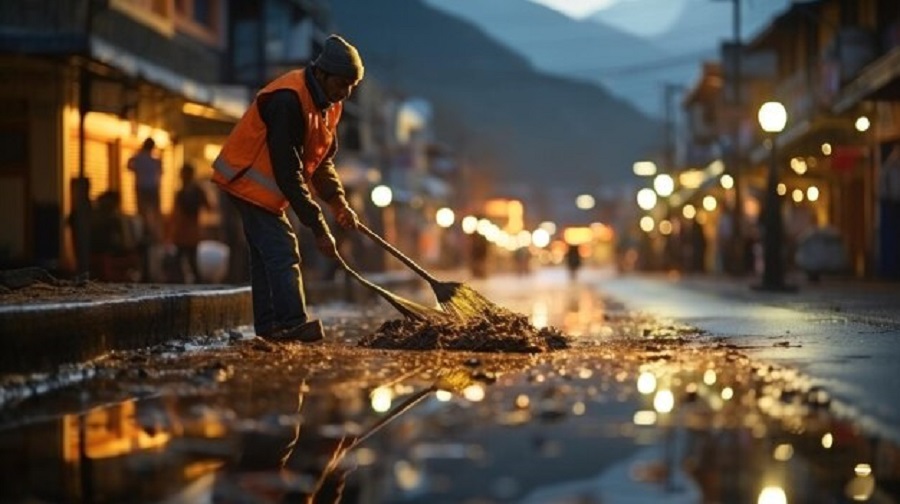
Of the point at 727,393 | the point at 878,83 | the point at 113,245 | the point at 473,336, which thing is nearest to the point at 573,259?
the point at 878,83

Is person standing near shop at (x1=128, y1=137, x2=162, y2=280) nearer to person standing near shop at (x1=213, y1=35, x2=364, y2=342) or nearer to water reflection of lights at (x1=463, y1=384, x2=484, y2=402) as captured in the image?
person standing near shop at (x1=213, y1=35, x2=364, y2=342)

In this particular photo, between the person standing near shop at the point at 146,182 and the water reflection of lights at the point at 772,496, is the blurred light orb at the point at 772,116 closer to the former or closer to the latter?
the person standing near shop at the point at 146,182

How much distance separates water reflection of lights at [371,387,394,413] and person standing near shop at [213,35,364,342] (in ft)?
10.4

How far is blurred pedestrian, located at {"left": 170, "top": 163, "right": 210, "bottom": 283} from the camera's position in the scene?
20.2 m

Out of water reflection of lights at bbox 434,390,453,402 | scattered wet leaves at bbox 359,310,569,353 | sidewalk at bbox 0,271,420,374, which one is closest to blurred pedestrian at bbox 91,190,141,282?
sidewalk at bbox 0,271,420,374

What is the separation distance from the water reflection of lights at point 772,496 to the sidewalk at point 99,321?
387 cm

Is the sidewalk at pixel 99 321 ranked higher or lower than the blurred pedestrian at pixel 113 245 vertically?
lower

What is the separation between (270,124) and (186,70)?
18.7 meters

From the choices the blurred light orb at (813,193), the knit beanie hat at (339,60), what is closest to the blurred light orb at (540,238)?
the blurred light orb at (813,193)

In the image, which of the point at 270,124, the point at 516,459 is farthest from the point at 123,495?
the point at 270,124

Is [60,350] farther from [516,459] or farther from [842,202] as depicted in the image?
[842,202]

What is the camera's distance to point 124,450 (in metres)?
4.94

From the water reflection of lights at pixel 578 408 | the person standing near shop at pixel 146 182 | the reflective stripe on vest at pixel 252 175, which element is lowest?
the water reflection of lights at pixel 578 408

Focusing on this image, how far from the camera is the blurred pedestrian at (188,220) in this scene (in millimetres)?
20234
